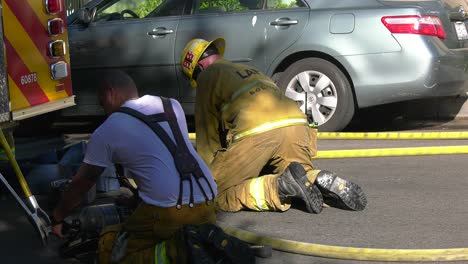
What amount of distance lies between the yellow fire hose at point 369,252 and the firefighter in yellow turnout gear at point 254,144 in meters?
0.59

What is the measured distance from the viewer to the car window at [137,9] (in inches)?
340

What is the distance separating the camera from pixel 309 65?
26.6 feet

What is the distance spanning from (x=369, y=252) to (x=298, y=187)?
32.0 inches

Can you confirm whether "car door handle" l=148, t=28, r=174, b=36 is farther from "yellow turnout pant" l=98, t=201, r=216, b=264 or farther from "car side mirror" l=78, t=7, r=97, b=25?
"yellow turnout pant" l=98, t=201, r=216, b=264

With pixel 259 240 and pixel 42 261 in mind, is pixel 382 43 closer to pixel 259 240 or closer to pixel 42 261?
pixel 259 240

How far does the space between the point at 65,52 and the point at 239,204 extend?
2054 millimetres

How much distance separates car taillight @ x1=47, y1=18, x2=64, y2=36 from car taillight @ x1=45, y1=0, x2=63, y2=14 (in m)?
0.07

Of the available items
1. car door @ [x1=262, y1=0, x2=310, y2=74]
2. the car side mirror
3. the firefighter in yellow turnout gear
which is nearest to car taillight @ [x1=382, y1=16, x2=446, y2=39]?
car door @ [x1=262, y1=0, x2=310, y2=74]

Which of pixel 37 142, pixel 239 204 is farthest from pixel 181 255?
pixel 37 142

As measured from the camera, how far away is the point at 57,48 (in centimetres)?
637

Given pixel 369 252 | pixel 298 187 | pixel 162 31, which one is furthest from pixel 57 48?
pixel 369 252

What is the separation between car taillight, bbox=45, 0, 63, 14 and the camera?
6246mm

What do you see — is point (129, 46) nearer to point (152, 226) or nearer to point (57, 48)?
point (57, 48)

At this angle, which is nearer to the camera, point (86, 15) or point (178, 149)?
point (178, 149)
